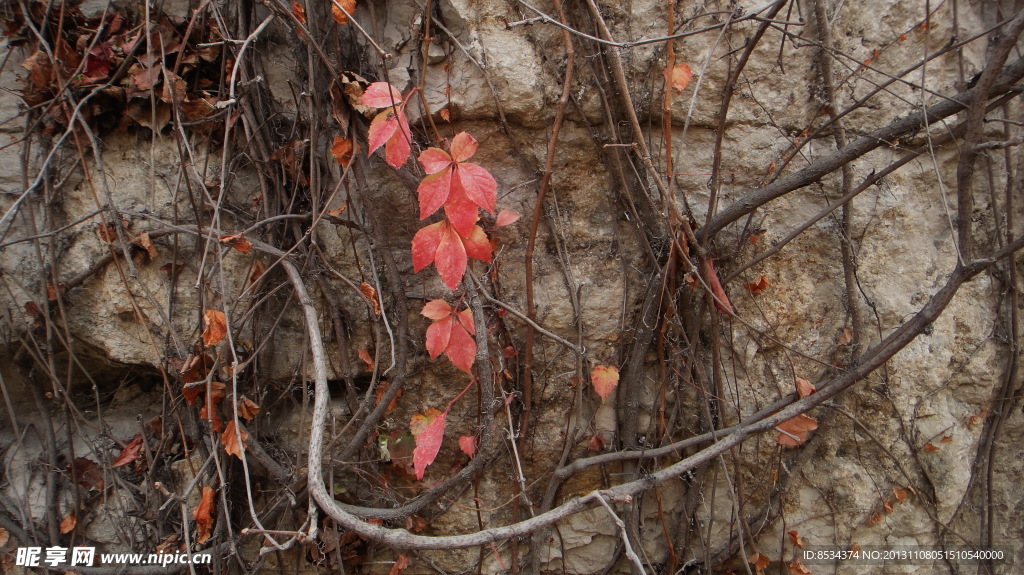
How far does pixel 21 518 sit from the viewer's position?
1.65 meters

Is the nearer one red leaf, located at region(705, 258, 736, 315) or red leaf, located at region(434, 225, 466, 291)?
red leaf, located at region(434, 225, 466, 291)

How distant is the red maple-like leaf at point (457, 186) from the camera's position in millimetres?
1258

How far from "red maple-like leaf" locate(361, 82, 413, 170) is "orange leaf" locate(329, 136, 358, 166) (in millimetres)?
186

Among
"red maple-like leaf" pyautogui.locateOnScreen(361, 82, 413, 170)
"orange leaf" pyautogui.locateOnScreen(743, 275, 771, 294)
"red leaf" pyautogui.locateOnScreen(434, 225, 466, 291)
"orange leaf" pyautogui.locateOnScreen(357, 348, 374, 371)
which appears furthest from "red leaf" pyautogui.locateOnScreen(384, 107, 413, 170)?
"orange leaf" pyautogui.locateOnScreen(743, 275, 771, 294)

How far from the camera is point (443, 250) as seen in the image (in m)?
1.28

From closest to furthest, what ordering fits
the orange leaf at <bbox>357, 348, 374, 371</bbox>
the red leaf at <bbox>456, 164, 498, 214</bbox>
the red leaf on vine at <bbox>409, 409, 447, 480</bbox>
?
1. the red leaf at <bbox>456, 164, 498, 214</bbox>
2. the red leaf on vine at <bbox>409, 409, 447, 480</bbox>
3. the orange leaf at <bbox>357, 348, 374, 371</bbox>

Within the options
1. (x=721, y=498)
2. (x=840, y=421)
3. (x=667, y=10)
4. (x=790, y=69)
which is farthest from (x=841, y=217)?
(x=721, y=498)

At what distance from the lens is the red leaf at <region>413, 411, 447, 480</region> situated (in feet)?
4.55

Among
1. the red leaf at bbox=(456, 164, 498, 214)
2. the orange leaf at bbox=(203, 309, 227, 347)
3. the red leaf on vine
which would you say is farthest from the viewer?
the orange leaf at bbox=(203, 309, 227, 347)

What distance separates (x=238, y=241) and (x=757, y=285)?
1.46m

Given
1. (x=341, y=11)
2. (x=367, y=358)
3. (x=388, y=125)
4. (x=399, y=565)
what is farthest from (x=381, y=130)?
(x=399, y=565)

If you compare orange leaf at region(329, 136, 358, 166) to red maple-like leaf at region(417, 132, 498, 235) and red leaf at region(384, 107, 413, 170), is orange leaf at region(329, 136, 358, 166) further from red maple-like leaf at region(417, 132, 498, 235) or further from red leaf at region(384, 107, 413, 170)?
red maple-like leaf at region(417, 132, 498, 235)

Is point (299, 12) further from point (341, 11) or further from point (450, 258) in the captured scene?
point (450, 258)

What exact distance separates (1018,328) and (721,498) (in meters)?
1.00
